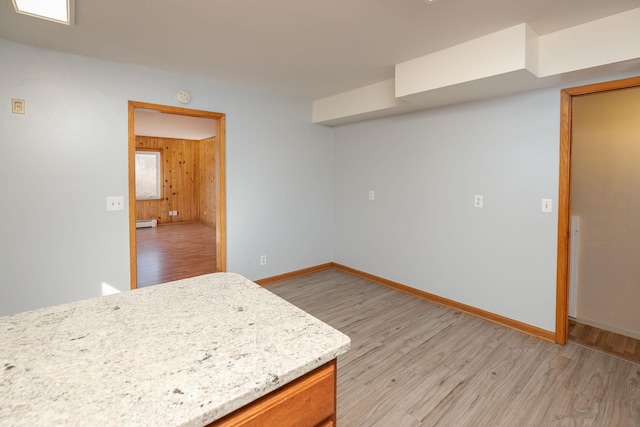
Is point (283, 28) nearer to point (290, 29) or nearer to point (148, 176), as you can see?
point (290, 29)

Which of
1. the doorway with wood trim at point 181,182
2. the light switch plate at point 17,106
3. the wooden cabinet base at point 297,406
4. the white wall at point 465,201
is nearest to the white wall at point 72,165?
the light switch plate at point 17,106

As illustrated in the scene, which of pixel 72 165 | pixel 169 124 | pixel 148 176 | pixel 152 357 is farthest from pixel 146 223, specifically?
pixel 152 357

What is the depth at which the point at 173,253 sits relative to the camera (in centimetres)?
554

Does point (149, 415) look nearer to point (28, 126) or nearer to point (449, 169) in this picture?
point (28, 126)

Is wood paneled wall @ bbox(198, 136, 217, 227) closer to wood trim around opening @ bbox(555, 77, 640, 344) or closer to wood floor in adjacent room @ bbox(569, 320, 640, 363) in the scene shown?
wood trim around opening @ bbox(555, 77, 640, 344)

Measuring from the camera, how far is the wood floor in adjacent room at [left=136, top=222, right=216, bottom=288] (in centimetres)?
435

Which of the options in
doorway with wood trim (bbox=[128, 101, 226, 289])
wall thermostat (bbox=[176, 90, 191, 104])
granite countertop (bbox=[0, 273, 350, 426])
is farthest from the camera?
doorway with wood trim (bbox=[128, 101, 226, 289])

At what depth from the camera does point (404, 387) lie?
2051 mm

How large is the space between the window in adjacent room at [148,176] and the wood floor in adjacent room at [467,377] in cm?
706

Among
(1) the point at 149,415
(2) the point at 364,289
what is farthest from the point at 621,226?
(1) the point at 149,415

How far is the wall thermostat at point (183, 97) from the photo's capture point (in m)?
3.18

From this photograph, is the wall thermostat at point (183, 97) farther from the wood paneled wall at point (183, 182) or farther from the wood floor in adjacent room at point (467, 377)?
the wood paneled wall at point (183, 182)

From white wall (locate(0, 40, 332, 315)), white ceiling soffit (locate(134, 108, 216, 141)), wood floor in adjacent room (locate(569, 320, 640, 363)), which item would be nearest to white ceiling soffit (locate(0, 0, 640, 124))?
white wall (locate(0, 40, 332, 315))

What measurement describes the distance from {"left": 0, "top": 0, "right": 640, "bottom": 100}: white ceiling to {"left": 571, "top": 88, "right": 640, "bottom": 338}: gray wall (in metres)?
1.27
